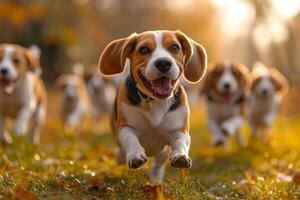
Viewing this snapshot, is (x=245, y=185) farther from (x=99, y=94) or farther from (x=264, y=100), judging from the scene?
(x=99, y=94)

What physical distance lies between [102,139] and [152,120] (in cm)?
703

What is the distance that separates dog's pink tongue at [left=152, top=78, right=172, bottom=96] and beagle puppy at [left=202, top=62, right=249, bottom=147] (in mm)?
4307

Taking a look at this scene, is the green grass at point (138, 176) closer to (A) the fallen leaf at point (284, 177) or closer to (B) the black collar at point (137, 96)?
(A) the fallen leaf at point (284, 177)

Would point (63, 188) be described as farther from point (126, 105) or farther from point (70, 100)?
point (70, 100)

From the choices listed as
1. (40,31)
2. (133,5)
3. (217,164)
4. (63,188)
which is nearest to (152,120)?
(63,188)

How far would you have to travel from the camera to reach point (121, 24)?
122 ft

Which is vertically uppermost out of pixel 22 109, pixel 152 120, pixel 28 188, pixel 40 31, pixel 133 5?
pixel 133 5

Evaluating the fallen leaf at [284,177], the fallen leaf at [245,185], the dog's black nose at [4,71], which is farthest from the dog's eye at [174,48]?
the dog's black nose at [4,71]

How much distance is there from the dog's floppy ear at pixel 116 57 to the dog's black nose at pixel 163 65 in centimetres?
49

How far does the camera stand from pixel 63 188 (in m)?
4.73

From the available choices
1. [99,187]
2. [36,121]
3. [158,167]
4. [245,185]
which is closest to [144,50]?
[99,187]

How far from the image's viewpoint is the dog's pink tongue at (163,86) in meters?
4.89

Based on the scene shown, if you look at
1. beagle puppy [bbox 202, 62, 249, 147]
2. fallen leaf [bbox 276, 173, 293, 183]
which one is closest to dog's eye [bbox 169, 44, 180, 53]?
fallen leaf [bbox 276, 173, 293, 183]

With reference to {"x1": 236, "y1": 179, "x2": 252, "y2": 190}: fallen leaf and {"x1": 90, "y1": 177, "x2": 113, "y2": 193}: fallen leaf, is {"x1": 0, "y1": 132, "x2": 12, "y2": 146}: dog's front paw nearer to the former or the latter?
{"x1": 90, "y1": 177, "x2": 113, "y2": 193}: fallen leaf
